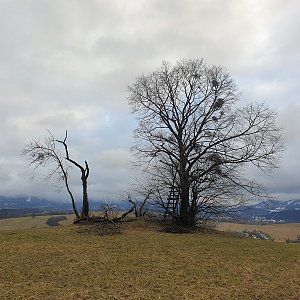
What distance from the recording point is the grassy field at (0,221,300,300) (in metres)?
10.9

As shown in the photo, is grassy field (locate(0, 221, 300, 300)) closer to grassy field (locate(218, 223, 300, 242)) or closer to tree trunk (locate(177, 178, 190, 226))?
tree trunk (locate(177, 178, 190, 226))

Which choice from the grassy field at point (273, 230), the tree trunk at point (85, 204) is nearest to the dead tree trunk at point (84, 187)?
the tree trunk at point (85, 204)

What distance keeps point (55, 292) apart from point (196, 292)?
3613 mm

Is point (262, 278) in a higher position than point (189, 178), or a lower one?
lower

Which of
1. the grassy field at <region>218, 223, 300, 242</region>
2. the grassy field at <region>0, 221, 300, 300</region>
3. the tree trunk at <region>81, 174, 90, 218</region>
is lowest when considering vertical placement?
the grassy field at <region>0, 221, 300, 300</region>

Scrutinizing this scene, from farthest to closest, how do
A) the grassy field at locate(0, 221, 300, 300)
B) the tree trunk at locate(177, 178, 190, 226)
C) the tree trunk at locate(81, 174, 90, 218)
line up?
the tree trunk at locate(177, 178, 190, 226)
the tree trunk at locate(81, 174, 90, 218)
the grassy field at locate(0, 221, 300, 300)

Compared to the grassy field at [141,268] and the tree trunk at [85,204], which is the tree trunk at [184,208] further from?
the grassy field at [141,268]

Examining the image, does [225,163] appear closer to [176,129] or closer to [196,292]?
[176,129]

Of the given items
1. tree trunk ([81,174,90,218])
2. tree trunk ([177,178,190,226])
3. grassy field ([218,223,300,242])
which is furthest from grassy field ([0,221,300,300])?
grassy field ([218,223,300,242])

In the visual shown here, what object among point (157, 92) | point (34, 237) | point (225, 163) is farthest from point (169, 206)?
point (34, 237)

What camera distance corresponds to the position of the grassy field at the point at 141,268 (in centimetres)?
1087

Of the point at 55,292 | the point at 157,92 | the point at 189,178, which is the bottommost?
the point at 55,292

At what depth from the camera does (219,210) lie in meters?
28.2

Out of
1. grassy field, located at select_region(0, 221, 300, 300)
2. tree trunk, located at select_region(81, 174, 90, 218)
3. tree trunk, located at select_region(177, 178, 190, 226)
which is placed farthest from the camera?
tree trunk, located at select_region(177, 178, 190, 226)
